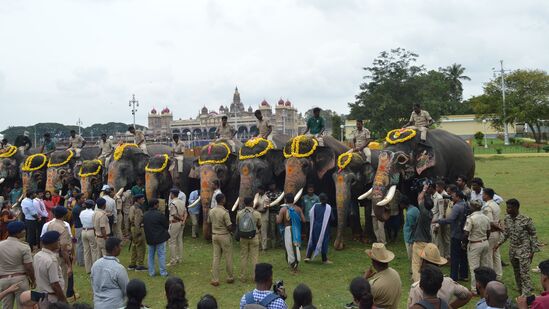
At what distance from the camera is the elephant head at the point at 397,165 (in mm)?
12023

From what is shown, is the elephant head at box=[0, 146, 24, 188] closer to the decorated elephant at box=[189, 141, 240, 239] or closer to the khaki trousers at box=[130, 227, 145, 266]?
the decorated elephant at box=[189, 141, 240, 239]

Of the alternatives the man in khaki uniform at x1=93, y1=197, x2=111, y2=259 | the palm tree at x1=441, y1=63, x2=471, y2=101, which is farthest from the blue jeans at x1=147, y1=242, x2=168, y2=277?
the palm tree at x1=441, y1=63, x2=471, y2=101

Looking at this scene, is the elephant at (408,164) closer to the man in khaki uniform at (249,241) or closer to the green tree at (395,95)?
the man in khaki uniform at (249,241)

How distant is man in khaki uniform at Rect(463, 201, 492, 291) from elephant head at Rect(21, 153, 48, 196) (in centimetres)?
1496

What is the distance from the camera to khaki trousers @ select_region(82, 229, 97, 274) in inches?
426

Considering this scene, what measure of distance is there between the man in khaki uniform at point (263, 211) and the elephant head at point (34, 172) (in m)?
A: 9.49

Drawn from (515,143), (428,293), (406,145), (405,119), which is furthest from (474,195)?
(515,143)

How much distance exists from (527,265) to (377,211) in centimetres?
405

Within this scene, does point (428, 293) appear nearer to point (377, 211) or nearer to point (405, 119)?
point (377, 211)

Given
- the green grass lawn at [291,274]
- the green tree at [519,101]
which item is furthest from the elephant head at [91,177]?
the green tree at [519,101]

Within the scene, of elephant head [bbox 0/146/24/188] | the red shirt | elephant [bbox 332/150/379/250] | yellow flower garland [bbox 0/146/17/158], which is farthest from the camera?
yellow flower garland [bbox 0/146/17/158]

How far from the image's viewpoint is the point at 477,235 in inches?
338

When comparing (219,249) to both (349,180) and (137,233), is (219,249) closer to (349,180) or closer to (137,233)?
(137,233)

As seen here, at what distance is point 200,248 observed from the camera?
13.8 meters
